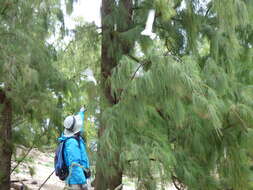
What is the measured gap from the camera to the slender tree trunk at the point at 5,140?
4.65m

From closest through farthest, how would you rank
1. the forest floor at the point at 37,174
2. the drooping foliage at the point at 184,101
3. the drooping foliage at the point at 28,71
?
1. the drooping foliage at the point at 184,101
2. the drooping foliage at the point at 28,71
3. the forest floor at the point at 37,174

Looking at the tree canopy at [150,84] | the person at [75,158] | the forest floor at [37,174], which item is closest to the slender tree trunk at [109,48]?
the tree canopy at [150,84]

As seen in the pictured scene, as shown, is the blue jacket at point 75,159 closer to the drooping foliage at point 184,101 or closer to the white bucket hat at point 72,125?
the white bucket hat at point 72,125

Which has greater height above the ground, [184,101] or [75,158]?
[184,101]

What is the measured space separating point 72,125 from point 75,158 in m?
0.28

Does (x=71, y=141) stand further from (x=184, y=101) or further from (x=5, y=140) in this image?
(x=5, y=140)

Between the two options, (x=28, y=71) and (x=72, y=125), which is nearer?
(x=72, y=125)

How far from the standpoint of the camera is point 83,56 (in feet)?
15.0

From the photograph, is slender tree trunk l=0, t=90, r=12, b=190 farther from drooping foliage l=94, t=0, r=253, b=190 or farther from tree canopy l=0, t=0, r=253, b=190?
drooping foliage l=94, t=0, r=253, b=190

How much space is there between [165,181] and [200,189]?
56cm

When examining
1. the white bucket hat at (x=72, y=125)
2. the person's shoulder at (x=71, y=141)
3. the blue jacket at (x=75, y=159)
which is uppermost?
the white bucket hat at (x=72, y=125)

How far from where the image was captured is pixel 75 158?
3354mm

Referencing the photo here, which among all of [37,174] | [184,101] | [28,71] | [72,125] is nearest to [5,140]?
[28,71]

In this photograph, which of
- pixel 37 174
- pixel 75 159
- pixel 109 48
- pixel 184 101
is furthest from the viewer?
pixel 37 174
